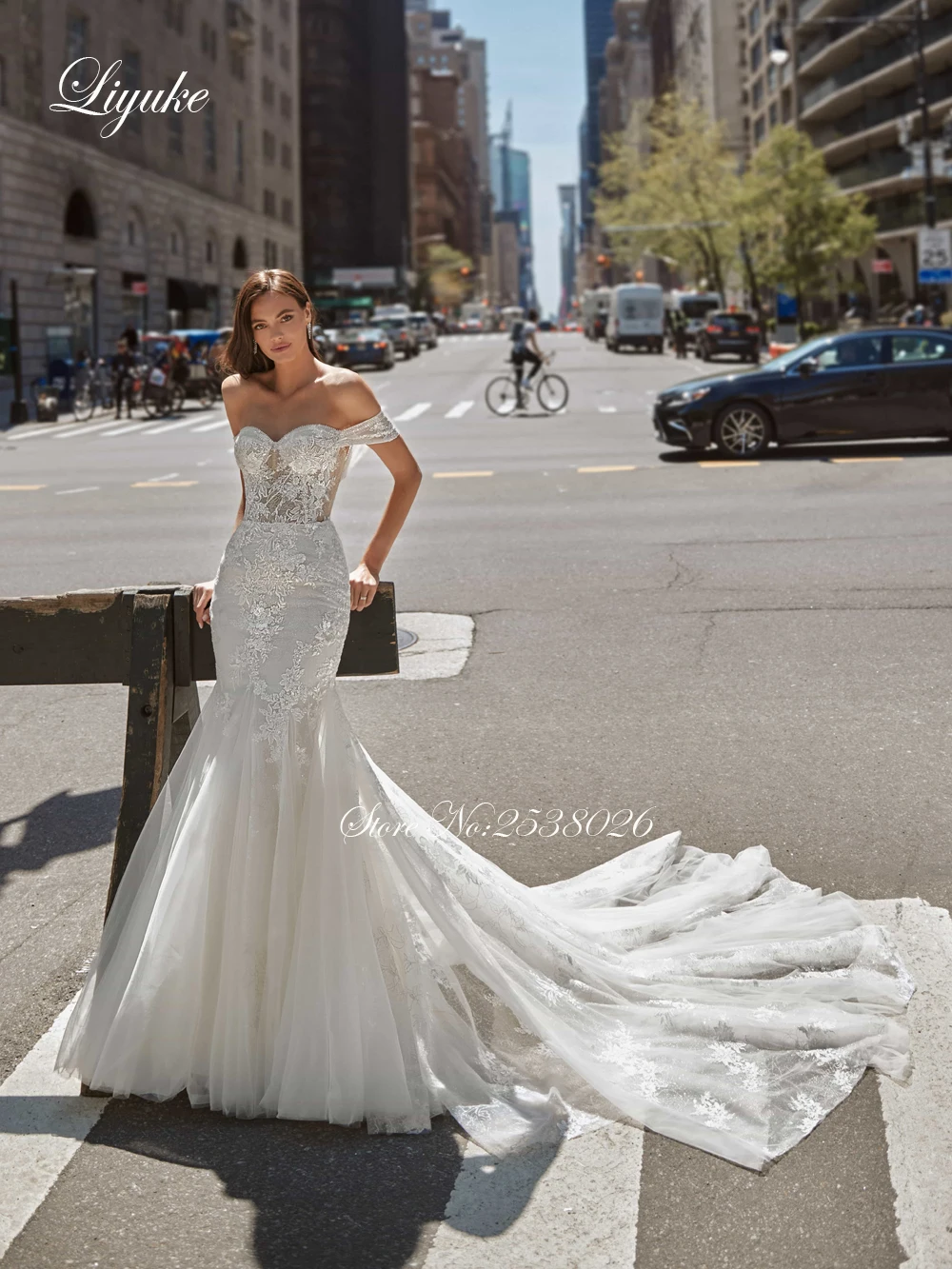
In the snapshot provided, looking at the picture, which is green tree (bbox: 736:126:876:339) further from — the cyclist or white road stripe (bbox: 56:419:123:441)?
white road stripe (bbox: 56:419:123:441)

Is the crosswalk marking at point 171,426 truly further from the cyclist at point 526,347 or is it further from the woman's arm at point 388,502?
the woman's arm at point 388,502

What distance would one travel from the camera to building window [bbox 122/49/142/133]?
5581 cm

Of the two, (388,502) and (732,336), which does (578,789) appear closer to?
(388,502)

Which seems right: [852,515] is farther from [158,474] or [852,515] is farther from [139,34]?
[139,34]

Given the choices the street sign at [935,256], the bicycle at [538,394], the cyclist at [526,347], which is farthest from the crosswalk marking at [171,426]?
the street sign at [935,256]

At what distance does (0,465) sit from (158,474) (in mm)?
3540

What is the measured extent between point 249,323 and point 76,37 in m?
51.9

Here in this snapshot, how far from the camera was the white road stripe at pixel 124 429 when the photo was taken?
30297mm

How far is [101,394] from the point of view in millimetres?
40344

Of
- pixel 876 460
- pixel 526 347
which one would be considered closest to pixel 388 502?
pixel 876 460

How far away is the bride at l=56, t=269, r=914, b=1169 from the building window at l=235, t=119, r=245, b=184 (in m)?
75.0

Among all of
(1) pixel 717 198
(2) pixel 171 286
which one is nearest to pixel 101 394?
(2) pixel 171 286

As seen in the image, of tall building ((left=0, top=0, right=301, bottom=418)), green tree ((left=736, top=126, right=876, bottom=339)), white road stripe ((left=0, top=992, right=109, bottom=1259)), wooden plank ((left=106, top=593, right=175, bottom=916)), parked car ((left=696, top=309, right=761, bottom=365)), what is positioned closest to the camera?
white road stripe ((left=0, top=992, right=109, bottom=1259))

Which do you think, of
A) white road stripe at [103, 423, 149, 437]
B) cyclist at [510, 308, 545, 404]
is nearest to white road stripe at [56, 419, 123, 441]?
white road stripe at [103, 423, 149, 437]
